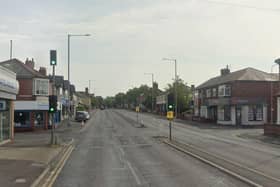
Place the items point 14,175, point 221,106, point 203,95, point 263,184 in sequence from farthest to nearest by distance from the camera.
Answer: point 203,95 → point 221,106 → point 14,175 → point 263,184

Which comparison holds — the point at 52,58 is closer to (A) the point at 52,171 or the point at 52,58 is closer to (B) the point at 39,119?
(A) the point at 52,171

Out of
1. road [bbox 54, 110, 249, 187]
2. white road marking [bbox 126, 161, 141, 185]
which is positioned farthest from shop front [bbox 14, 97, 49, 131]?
white road marking [bbox 126, 161, 141, 185]

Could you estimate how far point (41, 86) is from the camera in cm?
5353

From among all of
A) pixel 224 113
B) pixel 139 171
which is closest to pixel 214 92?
pixel 224 113

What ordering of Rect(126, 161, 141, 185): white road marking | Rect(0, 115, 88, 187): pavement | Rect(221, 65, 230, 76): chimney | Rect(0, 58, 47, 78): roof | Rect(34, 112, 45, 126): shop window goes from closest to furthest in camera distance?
Rect(126, 161, 141, 185): white road marking
Rect(0, 115, 88, 187): pavement
Rect(0, 58, 47, 78): roof
Rect(34, 112, 45, 126): shop window
Rect(221, 65, 230, 76): chimney

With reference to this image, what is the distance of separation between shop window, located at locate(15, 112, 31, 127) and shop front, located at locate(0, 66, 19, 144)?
1386cm

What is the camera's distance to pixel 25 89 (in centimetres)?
5253

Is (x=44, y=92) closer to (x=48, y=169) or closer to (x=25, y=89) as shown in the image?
(x=25, y=89)

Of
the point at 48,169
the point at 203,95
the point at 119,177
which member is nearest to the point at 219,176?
the point at 119,177

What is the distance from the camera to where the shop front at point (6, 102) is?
32.5 meters

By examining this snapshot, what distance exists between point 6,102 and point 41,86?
17.5m

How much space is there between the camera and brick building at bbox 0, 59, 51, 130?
2051 inches

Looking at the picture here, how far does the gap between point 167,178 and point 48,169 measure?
18.5 ft

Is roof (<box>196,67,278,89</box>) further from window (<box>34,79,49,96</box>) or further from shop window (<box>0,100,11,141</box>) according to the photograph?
shop window (<box>0,100,11,141</box>)
